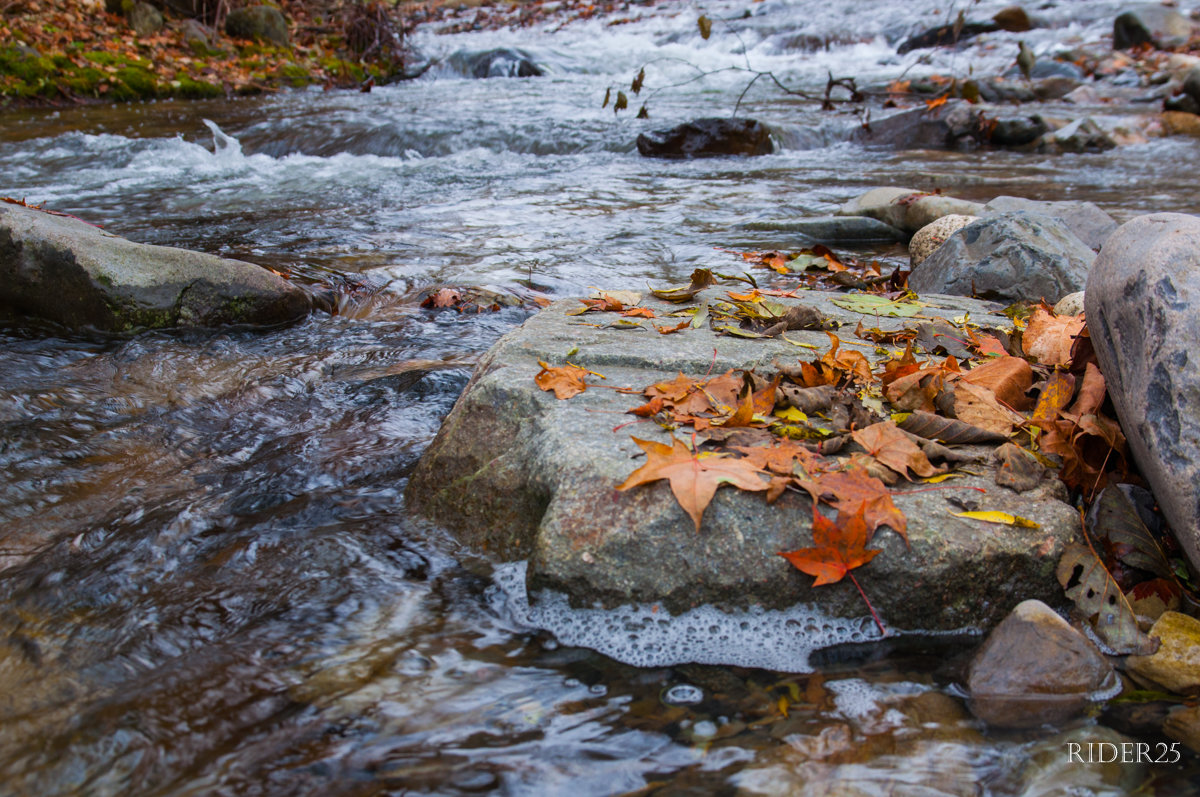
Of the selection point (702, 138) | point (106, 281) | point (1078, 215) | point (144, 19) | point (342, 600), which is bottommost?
point (342, 600)

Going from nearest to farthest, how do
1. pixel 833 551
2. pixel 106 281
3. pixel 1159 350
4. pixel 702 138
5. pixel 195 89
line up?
1. pixel 833 551
2. pixel 1159 350
3. pixel 106 281
4. pixel 702 138
5. pixel 195 89

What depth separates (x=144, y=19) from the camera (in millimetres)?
13953

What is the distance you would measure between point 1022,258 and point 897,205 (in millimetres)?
1834

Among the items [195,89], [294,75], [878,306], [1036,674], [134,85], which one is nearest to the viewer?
[1036,674]

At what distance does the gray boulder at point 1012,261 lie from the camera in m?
3.98

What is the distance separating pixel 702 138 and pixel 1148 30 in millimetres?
11190

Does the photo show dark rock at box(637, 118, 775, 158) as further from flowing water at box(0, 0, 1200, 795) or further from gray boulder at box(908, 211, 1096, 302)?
gray boulder at box(908, 211, 1096, 302)

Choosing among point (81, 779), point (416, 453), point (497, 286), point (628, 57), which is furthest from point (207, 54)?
point (81, 779)

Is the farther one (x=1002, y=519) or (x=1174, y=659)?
(x=1002, y=519)

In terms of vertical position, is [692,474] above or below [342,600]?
above

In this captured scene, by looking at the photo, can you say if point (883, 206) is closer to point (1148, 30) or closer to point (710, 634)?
point (710, 634)

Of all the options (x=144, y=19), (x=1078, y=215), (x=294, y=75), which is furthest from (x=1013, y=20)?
(x=144, y=19)

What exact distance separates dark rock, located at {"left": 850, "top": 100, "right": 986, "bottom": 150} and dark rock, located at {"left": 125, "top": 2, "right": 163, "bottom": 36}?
12.1 m

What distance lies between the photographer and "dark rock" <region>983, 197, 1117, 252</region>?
4.79m
